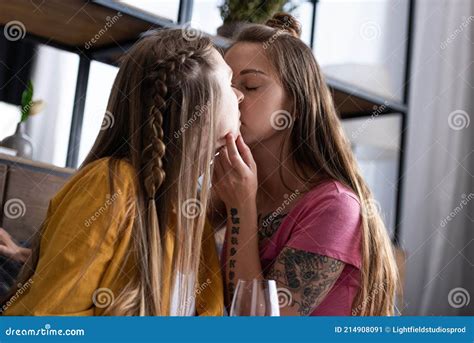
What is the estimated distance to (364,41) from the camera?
3150 millimetres

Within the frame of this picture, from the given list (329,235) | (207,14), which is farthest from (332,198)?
(207,14)

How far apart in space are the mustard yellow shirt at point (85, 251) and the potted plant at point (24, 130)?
2.50ft

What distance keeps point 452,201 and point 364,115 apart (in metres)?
0.69

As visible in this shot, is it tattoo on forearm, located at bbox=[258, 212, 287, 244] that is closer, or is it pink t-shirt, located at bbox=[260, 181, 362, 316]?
pink t-shirt, located at bbox=[260, 181, 362, 316]

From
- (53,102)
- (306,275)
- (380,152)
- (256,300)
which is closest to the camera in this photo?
(256,300)

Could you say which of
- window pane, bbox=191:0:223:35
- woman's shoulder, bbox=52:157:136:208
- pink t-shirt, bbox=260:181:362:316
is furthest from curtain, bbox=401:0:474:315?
woman's shoulder, bbox=52:157:136:208

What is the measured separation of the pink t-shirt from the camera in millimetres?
1446

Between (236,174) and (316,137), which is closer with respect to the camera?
(236,174)

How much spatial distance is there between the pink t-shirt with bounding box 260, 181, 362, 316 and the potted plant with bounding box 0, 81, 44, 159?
72 centimetres

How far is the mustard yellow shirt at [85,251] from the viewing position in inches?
41.8

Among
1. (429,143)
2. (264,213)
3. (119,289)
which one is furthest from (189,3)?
(429,143)

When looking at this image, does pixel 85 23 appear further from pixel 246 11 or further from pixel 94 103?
pixel 246 11

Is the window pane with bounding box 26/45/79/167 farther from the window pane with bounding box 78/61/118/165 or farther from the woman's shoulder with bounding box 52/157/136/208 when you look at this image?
the woman's shoulder with bounding box 52/157/136/208

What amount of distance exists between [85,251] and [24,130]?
40.2 inches
